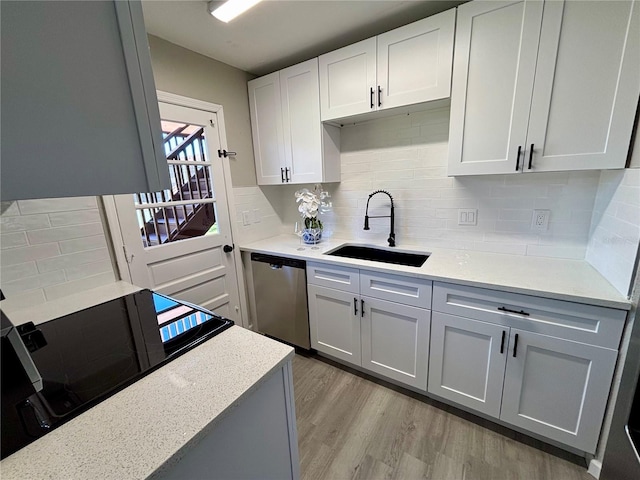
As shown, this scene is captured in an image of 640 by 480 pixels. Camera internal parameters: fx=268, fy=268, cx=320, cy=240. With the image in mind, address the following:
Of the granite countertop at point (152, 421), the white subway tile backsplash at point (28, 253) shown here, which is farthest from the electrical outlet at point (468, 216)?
the white subway tile backsplash at point (28, 253)

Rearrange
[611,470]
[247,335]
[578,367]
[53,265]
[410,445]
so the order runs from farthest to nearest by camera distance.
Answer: [410,445]
[53,265]
[578,367]
[611,470]
[247,335]

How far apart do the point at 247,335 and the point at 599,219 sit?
193cm

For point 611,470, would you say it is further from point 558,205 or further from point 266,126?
point 266,126

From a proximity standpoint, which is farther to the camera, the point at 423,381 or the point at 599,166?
the point at 423,381

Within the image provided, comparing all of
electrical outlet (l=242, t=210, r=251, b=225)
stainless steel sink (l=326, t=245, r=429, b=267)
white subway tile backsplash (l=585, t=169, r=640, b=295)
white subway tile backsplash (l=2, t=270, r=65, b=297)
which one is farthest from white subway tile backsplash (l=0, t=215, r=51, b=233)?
white subway tile backsplash (l=585, t=169, r=640, b=295)

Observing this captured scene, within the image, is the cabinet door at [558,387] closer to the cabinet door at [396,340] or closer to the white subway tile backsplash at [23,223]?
the cabinet door at [396,340]

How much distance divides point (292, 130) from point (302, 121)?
122 millimetres

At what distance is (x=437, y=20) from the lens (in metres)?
1.55

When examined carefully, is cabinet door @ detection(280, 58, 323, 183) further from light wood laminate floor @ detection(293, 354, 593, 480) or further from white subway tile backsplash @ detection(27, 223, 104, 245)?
light wood laminate floor @ detection(293, 354, 593, 480)

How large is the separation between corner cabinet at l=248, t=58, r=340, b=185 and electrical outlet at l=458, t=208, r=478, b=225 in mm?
1040

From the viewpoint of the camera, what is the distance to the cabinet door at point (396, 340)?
1.70 m

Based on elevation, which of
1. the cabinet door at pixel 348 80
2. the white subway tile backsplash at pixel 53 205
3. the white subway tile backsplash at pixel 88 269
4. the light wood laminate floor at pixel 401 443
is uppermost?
the cabinet door at pixel 348 80

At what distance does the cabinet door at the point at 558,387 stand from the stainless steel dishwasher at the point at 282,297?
1389 millimetres

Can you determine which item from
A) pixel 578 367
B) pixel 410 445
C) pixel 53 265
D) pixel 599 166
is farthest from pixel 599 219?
pixel 53 265
